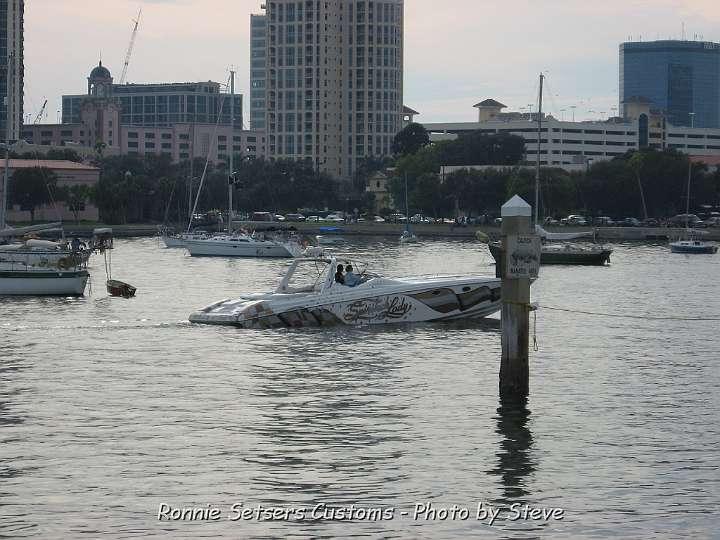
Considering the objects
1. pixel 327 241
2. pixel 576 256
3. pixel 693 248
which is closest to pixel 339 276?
pixel 576 256

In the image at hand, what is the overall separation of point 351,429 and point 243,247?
102m

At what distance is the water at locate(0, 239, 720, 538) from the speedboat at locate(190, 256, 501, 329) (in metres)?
0.59

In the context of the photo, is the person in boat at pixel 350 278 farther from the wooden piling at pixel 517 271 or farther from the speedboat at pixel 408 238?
the speedboat at pixel 408 238

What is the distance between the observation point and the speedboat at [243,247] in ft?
443

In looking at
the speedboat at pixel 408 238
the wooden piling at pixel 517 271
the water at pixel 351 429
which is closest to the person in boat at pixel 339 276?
the water at pixel 351 429

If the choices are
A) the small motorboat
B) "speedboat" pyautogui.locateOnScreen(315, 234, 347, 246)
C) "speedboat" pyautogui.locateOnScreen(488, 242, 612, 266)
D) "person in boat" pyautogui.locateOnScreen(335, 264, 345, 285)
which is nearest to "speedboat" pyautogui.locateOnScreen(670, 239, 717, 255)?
"speedboat" pyautogui.locateOnScreen(488, 242, 612, 266)

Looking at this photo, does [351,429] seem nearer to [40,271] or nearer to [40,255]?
[40,271]

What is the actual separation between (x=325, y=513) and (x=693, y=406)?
1504 centimetres

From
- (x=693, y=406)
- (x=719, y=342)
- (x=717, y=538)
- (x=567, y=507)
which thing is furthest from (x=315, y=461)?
(x=719, y=342)

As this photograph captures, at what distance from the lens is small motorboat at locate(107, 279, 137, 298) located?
7459 centimetres

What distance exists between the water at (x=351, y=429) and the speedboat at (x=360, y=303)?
1.93ft

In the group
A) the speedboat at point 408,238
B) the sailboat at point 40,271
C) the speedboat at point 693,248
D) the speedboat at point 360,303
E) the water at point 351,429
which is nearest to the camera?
the water at point 351,429

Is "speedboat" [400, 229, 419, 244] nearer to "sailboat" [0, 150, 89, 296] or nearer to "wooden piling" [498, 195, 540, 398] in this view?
"sailboat" [0, 150, 89, 296]

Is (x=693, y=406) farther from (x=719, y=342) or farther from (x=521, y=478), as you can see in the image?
(x=719, y=342)
